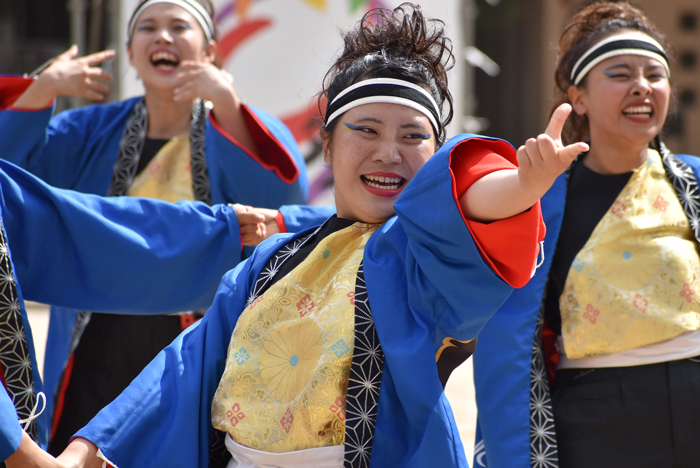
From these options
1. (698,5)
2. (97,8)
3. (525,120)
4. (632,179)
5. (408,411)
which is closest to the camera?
(408,411)

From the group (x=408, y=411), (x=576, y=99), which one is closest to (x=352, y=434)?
(x=408, y=411)

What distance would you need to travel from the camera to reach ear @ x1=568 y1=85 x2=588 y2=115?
7.93 ft

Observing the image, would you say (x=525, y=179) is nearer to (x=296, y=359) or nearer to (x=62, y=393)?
(x=296, y=359)

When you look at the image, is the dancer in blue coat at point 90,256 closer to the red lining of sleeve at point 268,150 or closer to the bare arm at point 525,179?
the red lining of sleeve at point 268,150

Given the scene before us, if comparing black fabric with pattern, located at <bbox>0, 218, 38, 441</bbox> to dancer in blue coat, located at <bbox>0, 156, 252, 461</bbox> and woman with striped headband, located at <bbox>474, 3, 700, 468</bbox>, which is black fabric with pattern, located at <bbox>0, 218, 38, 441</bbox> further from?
woman with striped headband, located at <bbox>474, 3, 700, 468</bbox>

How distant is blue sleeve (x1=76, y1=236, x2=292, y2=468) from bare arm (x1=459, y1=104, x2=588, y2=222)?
2.01 feet

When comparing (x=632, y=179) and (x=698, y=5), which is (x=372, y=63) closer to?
(x=632, y=179)

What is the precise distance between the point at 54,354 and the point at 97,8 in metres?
3.00

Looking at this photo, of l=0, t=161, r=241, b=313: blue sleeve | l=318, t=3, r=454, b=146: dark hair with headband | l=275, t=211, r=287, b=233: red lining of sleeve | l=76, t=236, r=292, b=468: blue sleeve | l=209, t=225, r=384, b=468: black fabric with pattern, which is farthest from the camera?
l=275, t=211, r=287, b=233: red lining of sleeve

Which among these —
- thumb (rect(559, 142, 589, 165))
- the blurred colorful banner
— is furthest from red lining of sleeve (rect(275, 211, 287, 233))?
the blurred colorful banner

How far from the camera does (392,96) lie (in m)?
1.54

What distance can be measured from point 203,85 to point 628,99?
1326 mm

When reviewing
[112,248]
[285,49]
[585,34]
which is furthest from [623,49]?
[285,49]

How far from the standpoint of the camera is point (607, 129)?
231 cm
